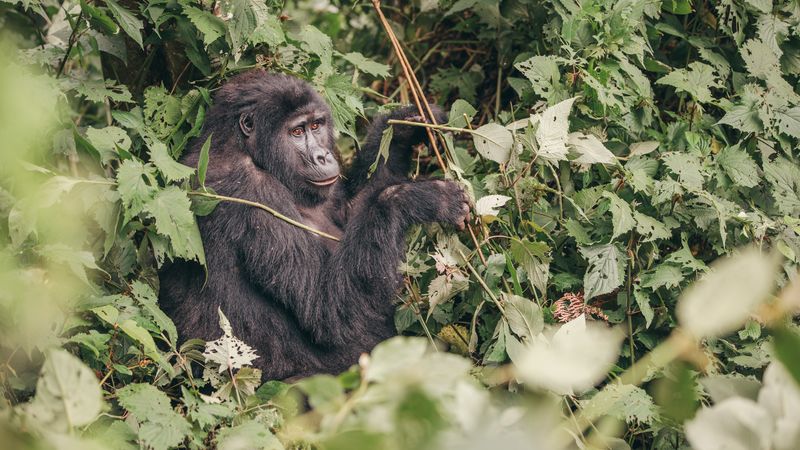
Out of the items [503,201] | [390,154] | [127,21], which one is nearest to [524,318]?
[503,201]

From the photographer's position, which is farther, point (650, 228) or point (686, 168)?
point (686, 168)

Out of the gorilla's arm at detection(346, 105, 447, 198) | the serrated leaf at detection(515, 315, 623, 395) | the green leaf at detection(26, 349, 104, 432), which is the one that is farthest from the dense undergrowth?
the serrated leaf at detection(515, 315, 623, 395)

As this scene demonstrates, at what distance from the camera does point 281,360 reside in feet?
12.4

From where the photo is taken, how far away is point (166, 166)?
10.7ft

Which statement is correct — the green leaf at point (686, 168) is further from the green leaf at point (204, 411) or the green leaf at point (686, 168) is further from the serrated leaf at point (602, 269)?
the green leaf at point (204, 411)

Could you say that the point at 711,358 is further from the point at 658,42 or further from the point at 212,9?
the point at 212,9

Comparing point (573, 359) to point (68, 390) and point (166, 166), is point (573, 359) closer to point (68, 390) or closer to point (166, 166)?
point (68, 390)

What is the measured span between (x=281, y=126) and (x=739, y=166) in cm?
227

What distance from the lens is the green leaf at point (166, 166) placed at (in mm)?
3234

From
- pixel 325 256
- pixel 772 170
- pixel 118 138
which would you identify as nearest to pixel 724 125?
pixel 772 170

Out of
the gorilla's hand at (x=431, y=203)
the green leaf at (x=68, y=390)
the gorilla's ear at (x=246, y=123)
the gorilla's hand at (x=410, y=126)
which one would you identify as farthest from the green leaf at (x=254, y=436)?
the gorilla's hand at (x=410, y=126)

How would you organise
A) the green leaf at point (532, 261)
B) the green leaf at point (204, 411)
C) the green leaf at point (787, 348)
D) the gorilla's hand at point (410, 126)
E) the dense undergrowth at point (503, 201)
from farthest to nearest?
the gorilla's hand at point (410, 126), the green leaf at point (532, 261), the dense undergrowth at point (503, 201), the green leaf at point (204, 411), the green leaf at point (787, 348)

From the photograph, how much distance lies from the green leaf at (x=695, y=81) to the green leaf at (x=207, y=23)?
220cm

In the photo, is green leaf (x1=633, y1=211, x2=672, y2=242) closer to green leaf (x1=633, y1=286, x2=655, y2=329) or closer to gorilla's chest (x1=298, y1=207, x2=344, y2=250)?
green leaf (x1=633, y1=286, x2=655, y2=329)
